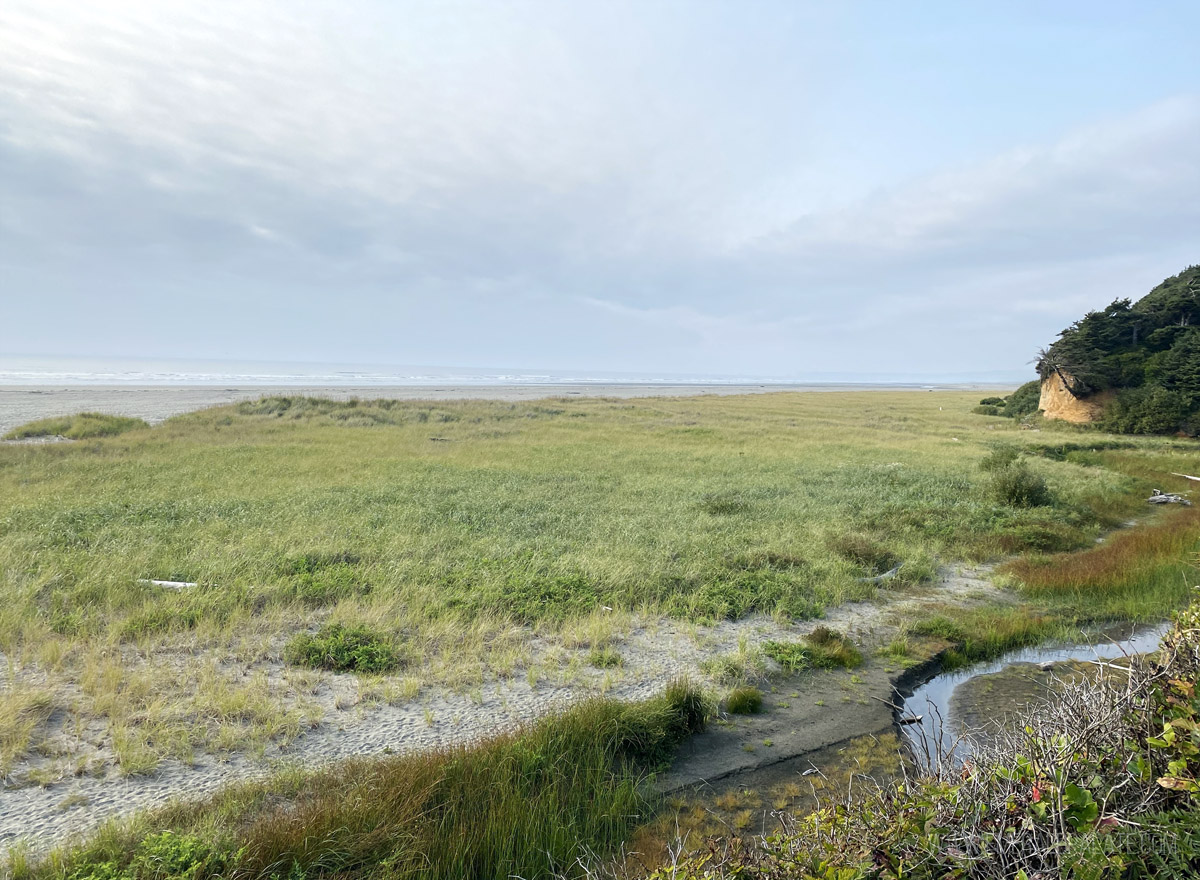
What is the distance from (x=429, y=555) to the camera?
12195 millimetres

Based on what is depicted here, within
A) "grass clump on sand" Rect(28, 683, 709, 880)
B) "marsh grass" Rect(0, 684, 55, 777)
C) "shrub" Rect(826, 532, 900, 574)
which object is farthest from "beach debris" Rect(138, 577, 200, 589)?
"shrub" Rect(826, 532, 900, 574)

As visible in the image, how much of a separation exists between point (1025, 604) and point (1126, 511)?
10483 mm

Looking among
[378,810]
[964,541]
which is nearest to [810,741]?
[378,810]

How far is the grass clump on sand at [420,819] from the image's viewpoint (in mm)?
4176

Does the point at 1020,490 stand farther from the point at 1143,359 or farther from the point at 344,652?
the point at 1143,359

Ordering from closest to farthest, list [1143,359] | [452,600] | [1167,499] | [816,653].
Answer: [816,653] < [452,600] < [1167,499] < [1143,359]

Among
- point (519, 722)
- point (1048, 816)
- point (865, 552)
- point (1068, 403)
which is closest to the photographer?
point (1048, 816)

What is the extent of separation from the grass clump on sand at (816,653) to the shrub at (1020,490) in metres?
12.4

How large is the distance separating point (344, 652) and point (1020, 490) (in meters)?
18.5

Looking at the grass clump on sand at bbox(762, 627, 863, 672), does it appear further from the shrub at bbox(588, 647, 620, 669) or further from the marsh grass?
the marsh grass

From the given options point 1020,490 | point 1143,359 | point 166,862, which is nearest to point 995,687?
point 166,862

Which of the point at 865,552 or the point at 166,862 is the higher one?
the point at 166,862

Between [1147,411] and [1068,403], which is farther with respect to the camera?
[1068,403]

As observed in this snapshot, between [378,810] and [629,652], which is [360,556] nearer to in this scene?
[629,652]
